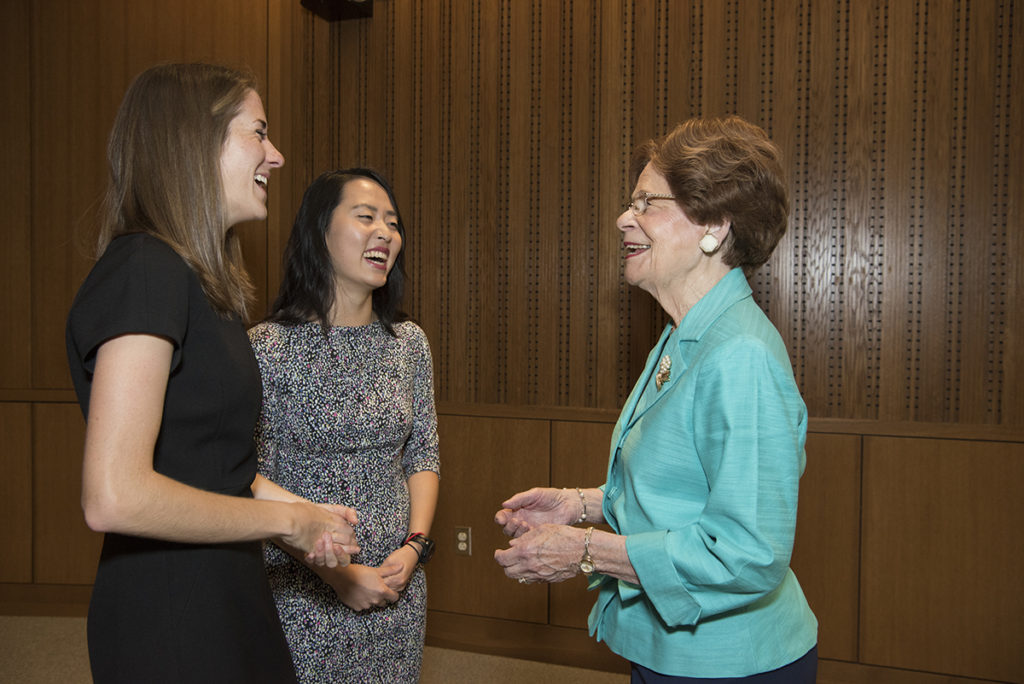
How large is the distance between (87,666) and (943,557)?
4.28 m

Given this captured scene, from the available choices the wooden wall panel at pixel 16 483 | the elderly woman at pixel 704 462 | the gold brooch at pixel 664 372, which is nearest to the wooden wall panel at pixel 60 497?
the wooden wall panel at pixel 16 483

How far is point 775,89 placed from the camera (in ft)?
12.4

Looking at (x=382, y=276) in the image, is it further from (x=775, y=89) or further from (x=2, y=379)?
(x=2, y=379)

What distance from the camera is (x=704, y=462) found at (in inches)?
58.6

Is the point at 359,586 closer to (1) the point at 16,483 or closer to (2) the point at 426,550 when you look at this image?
(2) the point at 426,550

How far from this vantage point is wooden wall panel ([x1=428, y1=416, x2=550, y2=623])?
4.18 meters

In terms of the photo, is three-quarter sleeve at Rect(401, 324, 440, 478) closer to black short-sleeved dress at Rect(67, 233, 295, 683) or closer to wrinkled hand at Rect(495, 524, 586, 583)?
wrinkled hand at Rect(495, 524, 586, 583)

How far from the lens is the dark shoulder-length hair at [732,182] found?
1.68 meters

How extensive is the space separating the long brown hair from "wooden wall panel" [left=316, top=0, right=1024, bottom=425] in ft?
9.14

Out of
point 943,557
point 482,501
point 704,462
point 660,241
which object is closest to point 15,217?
point 482,501

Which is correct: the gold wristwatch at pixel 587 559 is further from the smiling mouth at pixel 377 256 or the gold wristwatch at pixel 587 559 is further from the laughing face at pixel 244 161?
the smiling mouth at pixel 377 256

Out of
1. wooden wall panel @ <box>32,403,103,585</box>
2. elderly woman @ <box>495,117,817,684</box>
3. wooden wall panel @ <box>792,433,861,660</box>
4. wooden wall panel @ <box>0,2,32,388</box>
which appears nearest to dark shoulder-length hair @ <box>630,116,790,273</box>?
elderly woman @ <box>495,117,817,684</box>

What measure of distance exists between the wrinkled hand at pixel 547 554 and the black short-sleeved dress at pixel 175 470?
21.5 inches

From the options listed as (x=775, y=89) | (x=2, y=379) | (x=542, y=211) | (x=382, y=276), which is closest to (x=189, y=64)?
(x=382, y=276)
